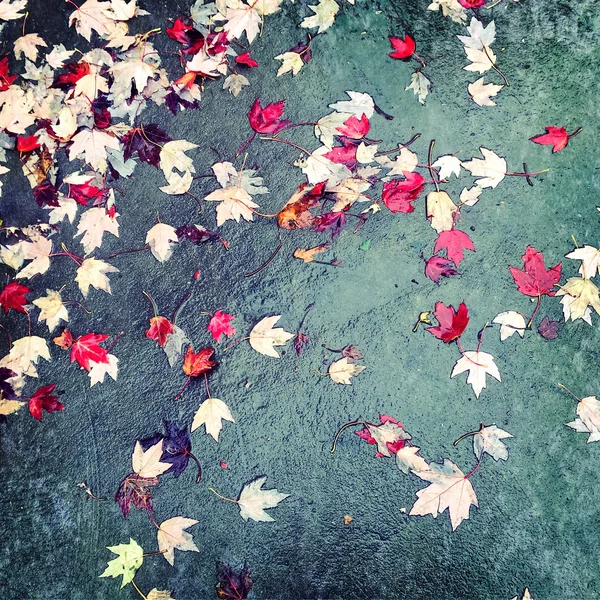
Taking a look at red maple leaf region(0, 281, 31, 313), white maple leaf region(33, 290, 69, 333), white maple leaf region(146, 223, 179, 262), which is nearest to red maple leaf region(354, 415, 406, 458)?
white maple leaf region(146, 223, 179, 262)

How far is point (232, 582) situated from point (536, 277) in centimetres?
192

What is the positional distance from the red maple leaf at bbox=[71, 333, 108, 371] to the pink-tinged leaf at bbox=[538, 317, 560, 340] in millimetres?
2001

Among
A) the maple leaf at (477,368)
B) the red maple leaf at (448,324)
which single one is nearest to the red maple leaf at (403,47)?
the red maple leaf at (448,324)

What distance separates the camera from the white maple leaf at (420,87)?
2375 millimetres

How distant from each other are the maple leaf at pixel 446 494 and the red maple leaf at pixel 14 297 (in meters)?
1.99

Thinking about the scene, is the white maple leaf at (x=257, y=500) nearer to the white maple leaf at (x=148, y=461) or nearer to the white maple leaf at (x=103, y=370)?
the white maple leaf at (x=148, y=461)

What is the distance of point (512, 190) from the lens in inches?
91.3

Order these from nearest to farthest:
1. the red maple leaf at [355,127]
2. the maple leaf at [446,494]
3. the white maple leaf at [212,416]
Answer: the maple leaf at [446,494] < the white maple leaf at [212,416] < the red maple leaf at [355,127]

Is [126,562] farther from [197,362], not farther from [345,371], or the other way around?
[345,371]

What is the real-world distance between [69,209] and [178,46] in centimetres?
97

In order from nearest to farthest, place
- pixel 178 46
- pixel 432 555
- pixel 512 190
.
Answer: pixel 432 555
pixel 512 190
pixel 178 46

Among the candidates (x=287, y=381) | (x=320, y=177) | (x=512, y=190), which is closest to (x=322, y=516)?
(x=287, y=381)

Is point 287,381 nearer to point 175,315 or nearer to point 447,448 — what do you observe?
point 175,315

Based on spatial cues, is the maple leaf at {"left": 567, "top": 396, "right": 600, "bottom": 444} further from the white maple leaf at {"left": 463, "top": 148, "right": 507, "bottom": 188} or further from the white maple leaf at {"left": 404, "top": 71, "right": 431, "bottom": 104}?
the white maple leaf at {"left": 404, "top": 71, "right": 431, "bottom": 104}
